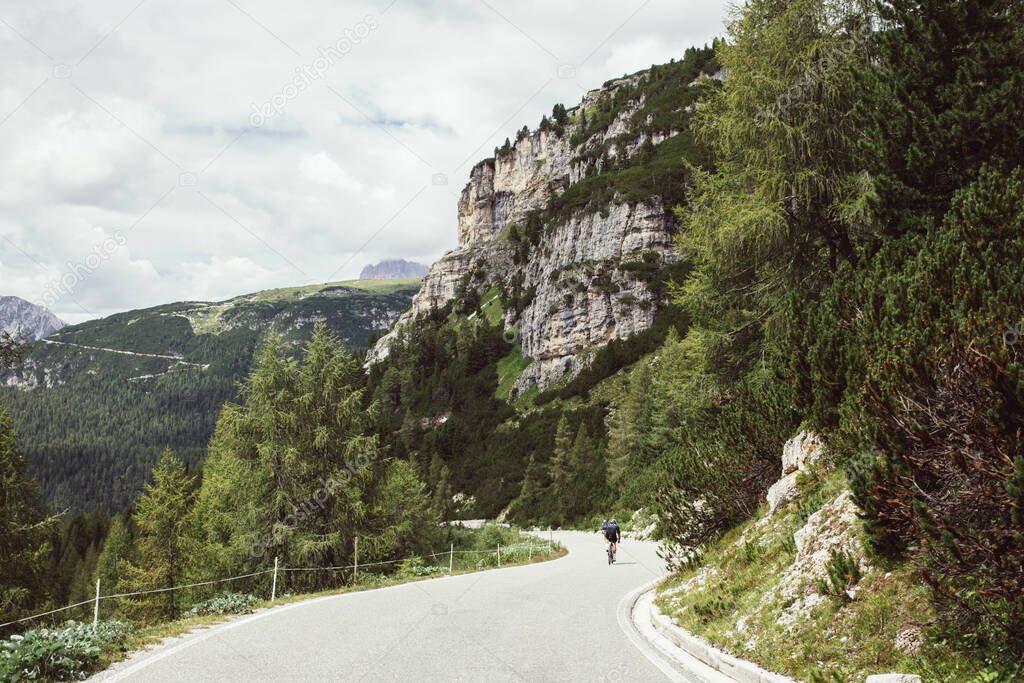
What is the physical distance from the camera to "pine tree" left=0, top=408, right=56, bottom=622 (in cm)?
2628

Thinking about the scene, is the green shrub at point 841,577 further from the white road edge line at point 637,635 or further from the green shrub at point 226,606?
the green shrub at point 226,606

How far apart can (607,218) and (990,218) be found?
13200 cm

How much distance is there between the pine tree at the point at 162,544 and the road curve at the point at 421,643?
2851cm

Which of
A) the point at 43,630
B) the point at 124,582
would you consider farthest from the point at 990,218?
the point at 124,582

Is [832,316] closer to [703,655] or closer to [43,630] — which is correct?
[703,655]

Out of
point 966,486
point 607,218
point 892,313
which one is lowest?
point 966,486

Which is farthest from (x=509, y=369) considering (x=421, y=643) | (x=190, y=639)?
(x=421, y=643)

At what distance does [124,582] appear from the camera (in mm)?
36219

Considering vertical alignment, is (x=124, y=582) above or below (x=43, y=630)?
below

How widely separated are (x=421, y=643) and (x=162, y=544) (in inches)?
1421

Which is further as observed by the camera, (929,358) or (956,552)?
(929,358)

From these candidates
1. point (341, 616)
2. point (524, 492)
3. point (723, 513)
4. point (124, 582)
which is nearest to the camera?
point (341, 616)

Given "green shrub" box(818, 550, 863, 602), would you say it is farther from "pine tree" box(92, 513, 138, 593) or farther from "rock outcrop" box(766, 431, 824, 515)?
"pine tree" box(92, 513, 138, 593)

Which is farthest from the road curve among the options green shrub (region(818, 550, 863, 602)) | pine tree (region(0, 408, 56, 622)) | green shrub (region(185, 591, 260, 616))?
pine tree (region(0, 408, 56, 622))
